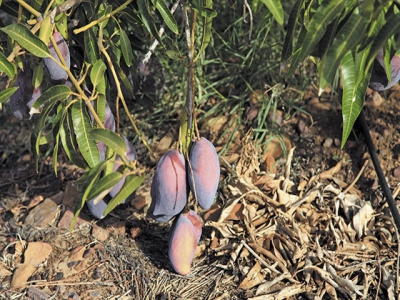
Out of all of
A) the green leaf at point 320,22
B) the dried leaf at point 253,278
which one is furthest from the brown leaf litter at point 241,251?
the green leaf at point 320,22

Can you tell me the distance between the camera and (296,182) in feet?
5.88

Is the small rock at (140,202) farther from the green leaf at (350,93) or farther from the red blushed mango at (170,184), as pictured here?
the green leaf at (350,93)

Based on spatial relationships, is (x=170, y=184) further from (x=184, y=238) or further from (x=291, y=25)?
(x=291, y=25)

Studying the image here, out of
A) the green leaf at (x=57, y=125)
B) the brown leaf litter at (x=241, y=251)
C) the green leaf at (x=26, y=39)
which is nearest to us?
the green leaf at (x=26, y=39)

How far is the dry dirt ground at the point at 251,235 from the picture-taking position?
1.49 metres

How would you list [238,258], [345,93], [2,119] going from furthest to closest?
[2,119] → [238,258] → [345,93]

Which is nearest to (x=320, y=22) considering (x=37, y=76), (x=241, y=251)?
(x=37, y=76)

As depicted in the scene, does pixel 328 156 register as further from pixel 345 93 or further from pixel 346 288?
pixel 345 93

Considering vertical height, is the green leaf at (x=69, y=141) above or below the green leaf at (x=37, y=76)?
below

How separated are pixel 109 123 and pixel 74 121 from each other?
217mm

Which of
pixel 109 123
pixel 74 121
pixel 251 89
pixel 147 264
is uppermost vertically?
pixel 74 121

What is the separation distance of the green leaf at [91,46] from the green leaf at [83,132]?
14 centimetres

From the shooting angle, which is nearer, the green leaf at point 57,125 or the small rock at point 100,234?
the green leaf at point 57,125

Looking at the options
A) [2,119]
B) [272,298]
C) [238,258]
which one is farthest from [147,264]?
[2,119]
